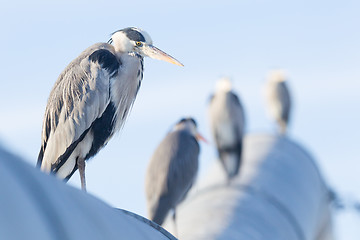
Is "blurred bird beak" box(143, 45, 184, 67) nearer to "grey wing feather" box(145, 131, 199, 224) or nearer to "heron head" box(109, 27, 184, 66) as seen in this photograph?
"heron head" box(109, 27, 184, 66)

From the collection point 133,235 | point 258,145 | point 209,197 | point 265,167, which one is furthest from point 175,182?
point 133,235

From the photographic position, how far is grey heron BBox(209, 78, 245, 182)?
35.7 ft

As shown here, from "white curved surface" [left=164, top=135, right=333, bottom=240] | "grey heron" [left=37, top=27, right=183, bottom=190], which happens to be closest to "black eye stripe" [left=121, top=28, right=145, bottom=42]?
"grey heron" [left=37, top=27, right=183, bottom=190]

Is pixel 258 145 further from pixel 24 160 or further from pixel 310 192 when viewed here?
pixel 24 160

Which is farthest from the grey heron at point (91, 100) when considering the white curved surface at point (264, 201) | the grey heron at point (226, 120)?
the grey heron at point (226, 120)

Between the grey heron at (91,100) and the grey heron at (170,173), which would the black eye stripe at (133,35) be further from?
the grey heron at (170,173)

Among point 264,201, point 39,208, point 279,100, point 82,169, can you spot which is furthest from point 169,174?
point 279,100

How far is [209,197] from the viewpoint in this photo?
5859 millimetres

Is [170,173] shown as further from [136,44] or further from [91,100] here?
[91,100]

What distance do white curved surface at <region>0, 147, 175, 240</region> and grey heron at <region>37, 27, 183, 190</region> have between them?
9.63 ft

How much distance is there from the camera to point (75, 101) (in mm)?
4371

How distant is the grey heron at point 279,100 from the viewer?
16.0 meters

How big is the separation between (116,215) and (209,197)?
4252 millimetres

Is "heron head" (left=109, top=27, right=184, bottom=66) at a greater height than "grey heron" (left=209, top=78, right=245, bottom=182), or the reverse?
"heron head" (left=109, top=27, right=184, bottom=66)
